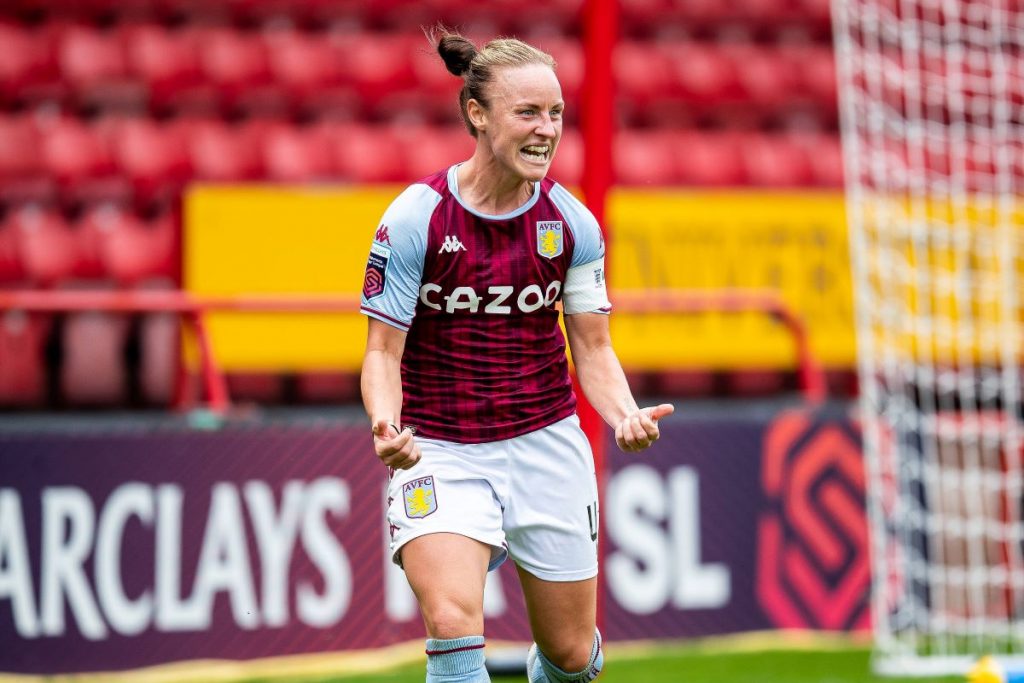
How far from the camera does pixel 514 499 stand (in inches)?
147

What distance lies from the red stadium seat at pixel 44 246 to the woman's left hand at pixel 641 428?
496 centimetres

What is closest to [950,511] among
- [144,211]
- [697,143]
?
[697,143]

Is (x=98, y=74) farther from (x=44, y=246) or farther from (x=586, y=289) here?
(x=586, y=289)

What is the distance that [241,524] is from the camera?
5.94m

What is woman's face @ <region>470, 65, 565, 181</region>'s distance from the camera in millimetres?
3559

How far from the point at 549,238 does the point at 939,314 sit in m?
4.68

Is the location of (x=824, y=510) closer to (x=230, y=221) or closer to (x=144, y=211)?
(x=230, y=221)

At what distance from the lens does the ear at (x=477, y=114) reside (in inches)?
143

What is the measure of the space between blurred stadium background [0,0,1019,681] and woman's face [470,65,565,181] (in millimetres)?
1488

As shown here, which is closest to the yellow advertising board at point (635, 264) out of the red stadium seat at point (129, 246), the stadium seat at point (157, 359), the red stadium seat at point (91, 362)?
the stadium seat at point (157, 359)

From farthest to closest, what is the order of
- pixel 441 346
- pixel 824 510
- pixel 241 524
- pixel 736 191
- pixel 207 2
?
pixel 207 2 → pixel 736 191 → pixel 824 510 → pixel 241 524 → pixel 441 346

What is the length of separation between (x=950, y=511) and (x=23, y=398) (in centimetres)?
443

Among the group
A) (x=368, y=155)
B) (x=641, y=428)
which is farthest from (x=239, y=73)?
(x=641, y=428)

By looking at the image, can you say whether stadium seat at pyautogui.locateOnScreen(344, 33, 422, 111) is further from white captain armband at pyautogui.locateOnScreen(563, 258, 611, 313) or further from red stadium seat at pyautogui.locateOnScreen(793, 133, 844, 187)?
white captain armband at pyautogui.locateOnScreen(563, 258, 611, 313)
